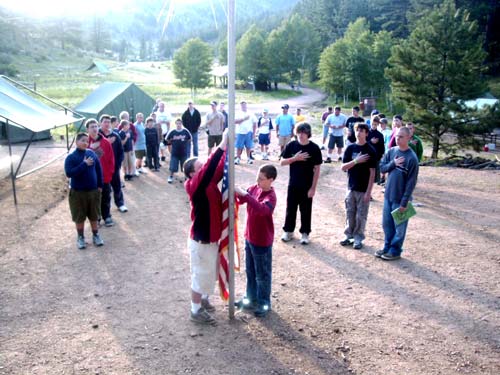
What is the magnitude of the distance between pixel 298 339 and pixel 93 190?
396 centimetres

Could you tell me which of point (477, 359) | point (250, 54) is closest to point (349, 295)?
point (477, 359)

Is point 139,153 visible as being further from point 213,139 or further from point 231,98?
point 231,98

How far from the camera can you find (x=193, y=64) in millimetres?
51094

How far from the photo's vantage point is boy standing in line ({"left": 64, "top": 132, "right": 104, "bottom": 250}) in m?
6.78

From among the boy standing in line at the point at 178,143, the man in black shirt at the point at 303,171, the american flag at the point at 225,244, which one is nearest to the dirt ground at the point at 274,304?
the american flag at the point at 225,244

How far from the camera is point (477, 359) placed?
4.39 metres

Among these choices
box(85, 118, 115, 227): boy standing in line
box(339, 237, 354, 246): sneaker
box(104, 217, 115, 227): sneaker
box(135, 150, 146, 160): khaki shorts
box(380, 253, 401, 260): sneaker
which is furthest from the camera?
box(135, 150, 146, 160): khaki shorts

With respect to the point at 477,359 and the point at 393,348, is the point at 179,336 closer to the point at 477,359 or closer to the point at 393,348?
the point at 393,348

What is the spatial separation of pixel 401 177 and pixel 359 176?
2.15 ft

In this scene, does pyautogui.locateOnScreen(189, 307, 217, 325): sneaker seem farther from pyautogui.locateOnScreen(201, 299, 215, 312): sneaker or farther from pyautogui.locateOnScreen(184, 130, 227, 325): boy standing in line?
pyautogui.locateOnScreen(201, 299, 215, 312): sneaker

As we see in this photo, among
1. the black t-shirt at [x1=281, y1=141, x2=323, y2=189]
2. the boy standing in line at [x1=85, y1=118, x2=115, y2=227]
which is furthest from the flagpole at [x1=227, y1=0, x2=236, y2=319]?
the boy standing in line at [x1=85, y1=118, x2=115, y2=227]

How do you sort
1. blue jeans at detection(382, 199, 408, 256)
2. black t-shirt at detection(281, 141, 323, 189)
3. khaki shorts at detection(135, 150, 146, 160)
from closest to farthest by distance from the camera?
blue jeans at detection(382, 199, 408, 256) → black t-shirt at detection(281, 141, 323, 189) → khaki shorts at detection(135, 150, 146, 160)

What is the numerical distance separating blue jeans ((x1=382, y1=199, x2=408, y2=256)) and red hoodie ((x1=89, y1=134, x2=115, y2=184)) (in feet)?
15.2

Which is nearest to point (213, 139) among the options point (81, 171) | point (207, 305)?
point (81, 171)
